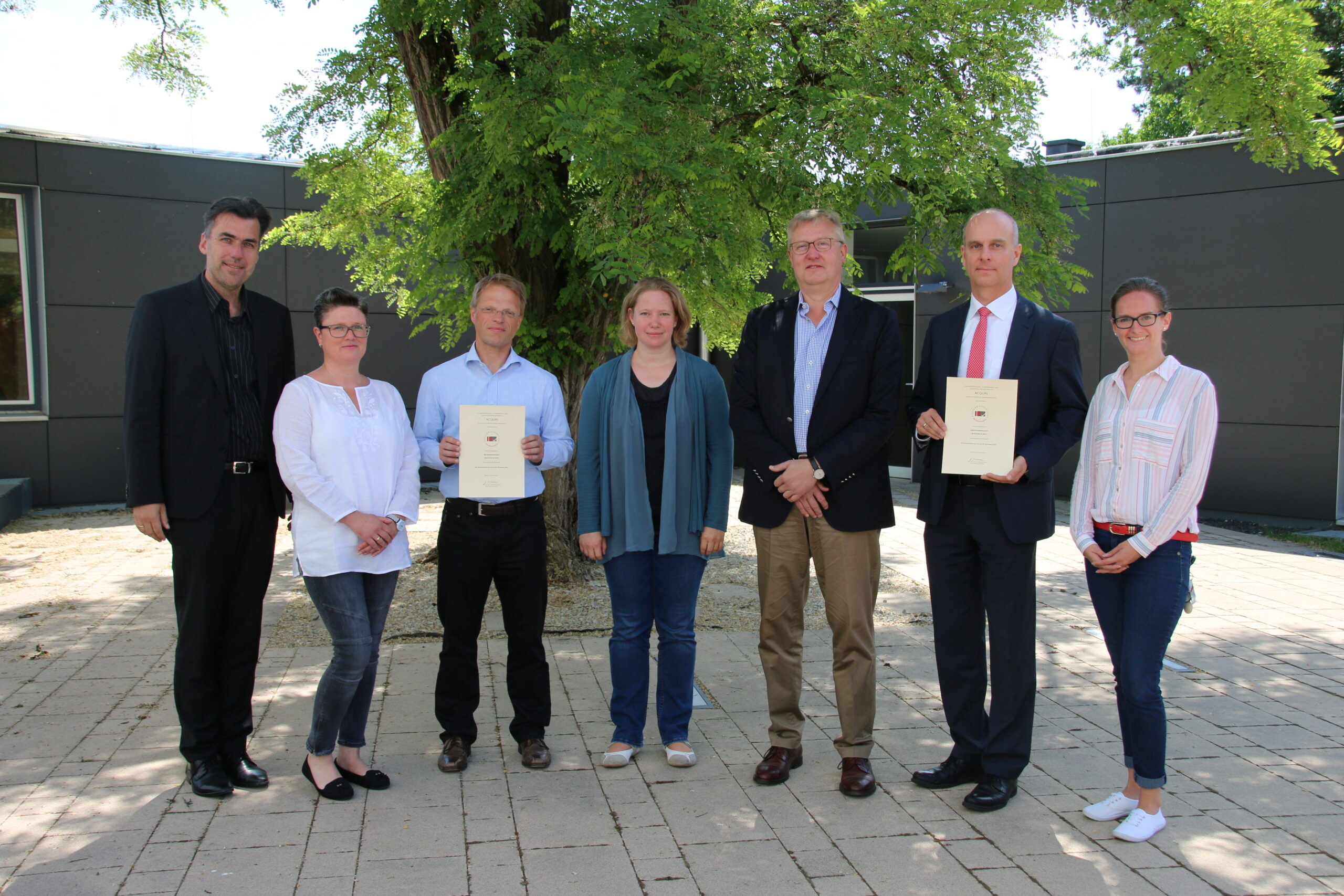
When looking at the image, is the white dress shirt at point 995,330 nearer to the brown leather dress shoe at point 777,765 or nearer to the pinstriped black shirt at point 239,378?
the brown leather dress shoe at point 777,765

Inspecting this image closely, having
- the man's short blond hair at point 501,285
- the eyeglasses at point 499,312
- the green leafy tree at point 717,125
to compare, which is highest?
the green leafy tree at point 717,125

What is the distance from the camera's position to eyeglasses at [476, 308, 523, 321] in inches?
159

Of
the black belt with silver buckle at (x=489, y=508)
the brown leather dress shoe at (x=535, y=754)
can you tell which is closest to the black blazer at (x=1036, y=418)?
the black belt with silver buckle at (x=489, y=508)

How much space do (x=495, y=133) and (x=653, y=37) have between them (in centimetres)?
115

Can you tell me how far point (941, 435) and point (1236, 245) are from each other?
1077 centimetres

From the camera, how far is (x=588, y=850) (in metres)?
3.35

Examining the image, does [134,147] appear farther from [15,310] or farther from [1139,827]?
Answer: [1139,827]

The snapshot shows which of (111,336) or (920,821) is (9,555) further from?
(920,821)

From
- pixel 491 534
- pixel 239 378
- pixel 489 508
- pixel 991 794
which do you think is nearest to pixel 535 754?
pixel 491 534

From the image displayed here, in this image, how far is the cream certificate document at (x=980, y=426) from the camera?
361 centimetres

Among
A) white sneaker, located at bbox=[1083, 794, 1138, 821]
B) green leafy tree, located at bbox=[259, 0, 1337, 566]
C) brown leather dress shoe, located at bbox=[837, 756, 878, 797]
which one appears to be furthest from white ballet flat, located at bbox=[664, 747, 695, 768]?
green leafy tree, located at bbox=[259, 0, 1337, 566]

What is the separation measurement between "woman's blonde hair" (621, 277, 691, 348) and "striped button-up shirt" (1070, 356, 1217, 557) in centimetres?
170

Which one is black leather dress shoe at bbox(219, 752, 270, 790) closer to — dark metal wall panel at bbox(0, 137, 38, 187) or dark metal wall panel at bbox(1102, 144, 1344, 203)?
dark metal wall panel at bbox(0, 137, 38, 187)

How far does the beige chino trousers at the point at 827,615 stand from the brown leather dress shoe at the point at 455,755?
4.33ft
